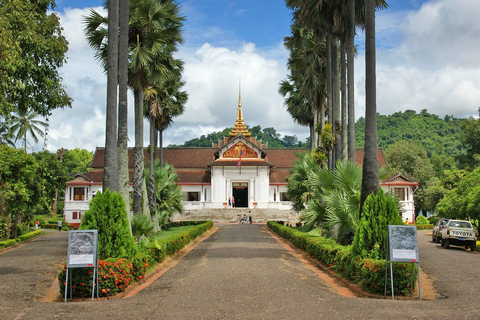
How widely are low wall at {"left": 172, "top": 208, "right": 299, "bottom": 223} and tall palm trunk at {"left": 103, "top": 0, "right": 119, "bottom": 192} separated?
3959 centimetres

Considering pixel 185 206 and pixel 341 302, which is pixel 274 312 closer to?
pixel 341 302

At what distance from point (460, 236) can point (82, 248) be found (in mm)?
18745

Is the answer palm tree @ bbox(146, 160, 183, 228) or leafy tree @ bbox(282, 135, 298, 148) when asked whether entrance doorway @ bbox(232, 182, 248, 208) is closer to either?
palm tree @ bbox(146, 160, 183, 228)

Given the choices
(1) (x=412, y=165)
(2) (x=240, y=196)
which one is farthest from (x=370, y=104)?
(2) (x=240, y=196)

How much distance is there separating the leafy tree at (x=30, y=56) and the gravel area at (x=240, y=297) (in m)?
5.22

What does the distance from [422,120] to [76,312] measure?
118 m

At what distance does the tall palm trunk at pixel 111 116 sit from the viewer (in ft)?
45.2

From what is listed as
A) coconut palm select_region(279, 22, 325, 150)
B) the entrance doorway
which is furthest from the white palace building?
coconut palm select_region(279, 22, 325, 150)

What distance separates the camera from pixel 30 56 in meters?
14.7

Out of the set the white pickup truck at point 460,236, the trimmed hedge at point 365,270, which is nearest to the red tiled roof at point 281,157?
the white pickup truck at point 460,236

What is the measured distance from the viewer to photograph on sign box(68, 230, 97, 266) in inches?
398

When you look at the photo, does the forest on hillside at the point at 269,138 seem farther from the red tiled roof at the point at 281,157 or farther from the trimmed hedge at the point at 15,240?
the trimmed hedge at the point at 15,240

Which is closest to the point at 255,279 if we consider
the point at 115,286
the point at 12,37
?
the point at 115,286

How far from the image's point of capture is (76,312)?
334 inches
